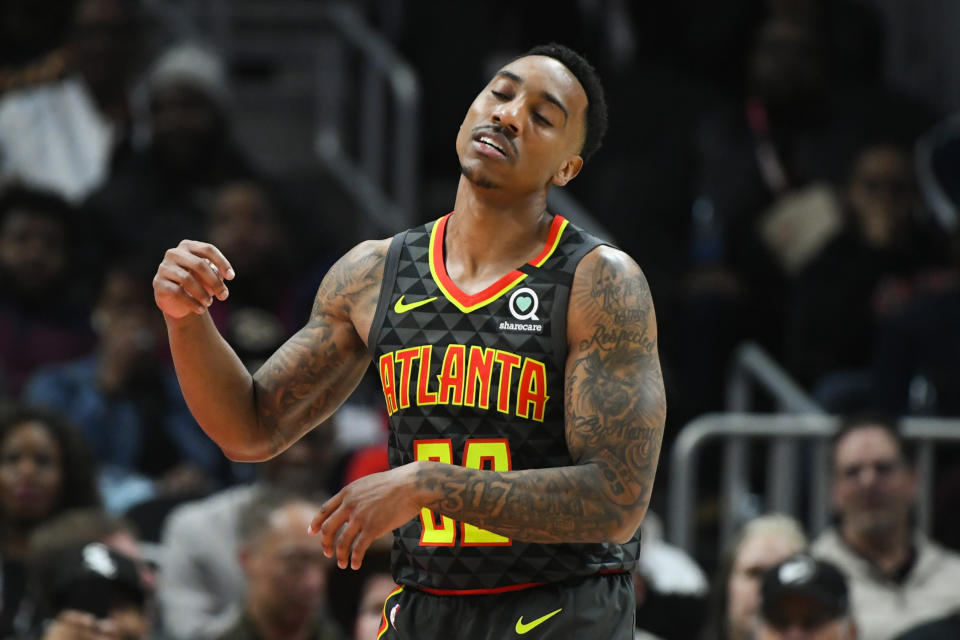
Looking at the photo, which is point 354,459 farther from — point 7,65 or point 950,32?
point 950,32

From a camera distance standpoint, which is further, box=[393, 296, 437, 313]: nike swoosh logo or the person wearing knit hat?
the person wearing knit hat

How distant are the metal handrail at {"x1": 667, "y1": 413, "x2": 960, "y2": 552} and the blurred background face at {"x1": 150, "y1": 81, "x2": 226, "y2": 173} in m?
3.53

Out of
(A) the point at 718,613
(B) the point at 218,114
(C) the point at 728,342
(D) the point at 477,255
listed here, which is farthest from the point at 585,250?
(B) the point at 218,114

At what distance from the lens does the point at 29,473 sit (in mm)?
7434

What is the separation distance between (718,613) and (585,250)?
3305 mm

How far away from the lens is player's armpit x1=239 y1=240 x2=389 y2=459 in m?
4.03

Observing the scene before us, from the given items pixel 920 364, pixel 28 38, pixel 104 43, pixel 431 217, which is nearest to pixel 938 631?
pixel 920 364

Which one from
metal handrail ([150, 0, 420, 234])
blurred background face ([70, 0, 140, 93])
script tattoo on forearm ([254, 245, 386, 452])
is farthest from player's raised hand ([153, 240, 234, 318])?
blurred background face ([70, 0, 140, 93])

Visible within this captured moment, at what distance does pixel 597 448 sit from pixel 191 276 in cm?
101

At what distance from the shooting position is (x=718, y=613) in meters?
6.82

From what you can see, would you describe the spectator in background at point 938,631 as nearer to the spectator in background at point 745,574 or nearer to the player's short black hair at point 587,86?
the spectator in background at point 745,574

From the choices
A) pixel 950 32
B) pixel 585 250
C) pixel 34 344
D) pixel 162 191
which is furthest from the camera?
pixel 950 32

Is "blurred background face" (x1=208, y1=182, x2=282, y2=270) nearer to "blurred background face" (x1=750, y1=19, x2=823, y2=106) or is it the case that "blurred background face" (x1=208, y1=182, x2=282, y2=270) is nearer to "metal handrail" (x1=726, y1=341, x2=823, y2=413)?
"metal handrail" (x1=726, y1=341, x2=823, y2=413)

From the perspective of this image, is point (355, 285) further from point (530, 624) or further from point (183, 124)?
point (183, 124)
